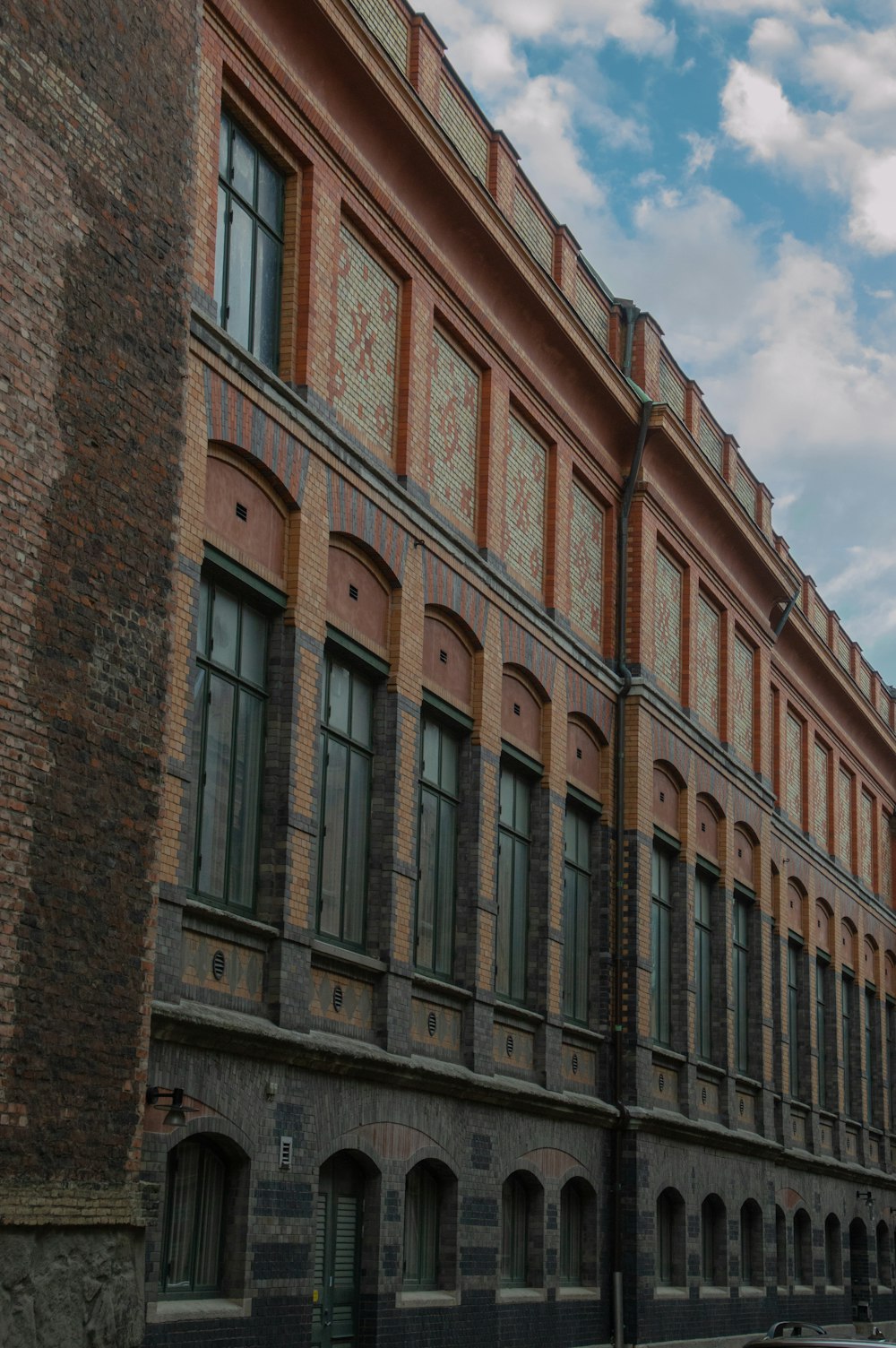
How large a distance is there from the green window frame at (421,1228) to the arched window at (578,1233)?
13.5 ft

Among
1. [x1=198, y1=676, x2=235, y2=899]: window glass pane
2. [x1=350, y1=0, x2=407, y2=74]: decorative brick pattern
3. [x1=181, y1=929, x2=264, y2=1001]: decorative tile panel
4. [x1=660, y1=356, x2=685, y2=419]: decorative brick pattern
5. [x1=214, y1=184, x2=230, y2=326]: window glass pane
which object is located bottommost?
[x1=181, y1=929, x2=264, y2=1001]: decorative tile panel

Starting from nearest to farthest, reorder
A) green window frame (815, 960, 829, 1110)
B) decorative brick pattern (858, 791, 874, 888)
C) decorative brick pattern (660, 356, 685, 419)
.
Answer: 1. decorative brick pattern (660, 356, 685, 419)
2. green window frame (815, 960, 829, 1110)
3. decorative brick pattern (858, 791, 874, 888)

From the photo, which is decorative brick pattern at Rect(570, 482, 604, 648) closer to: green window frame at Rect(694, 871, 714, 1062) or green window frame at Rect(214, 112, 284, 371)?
green window frame at Rect(694, 871, 714, 1062)

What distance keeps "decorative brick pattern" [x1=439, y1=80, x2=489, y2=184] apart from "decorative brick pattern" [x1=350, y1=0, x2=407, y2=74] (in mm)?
958

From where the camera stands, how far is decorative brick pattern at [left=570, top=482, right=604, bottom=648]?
26500 millimetres

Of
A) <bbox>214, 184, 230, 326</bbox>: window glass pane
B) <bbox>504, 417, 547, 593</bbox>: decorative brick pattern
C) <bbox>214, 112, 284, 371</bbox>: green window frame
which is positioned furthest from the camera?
<bbox>504, 417, 547, 593</bbox>: decorative brick pattern

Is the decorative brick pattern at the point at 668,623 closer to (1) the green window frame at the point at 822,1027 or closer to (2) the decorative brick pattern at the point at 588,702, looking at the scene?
(2) the decorative brick pattern at the point at 588,702

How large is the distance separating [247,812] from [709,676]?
15.6 m

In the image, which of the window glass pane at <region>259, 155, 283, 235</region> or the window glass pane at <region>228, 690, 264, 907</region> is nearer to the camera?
the window glass pane at <region>228, 690, 264, 907</region>

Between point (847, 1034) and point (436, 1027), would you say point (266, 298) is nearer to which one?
point (436, 1027)

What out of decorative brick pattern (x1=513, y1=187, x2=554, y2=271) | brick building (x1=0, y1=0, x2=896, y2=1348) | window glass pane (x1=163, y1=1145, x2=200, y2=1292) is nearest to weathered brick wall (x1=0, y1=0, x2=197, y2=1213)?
brick building (x1=0, y1=0, x2=896, y2=1348)

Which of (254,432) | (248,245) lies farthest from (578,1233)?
(248,245)

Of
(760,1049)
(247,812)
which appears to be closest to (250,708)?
(247,812)

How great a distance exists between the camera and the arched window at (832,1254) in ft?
118
